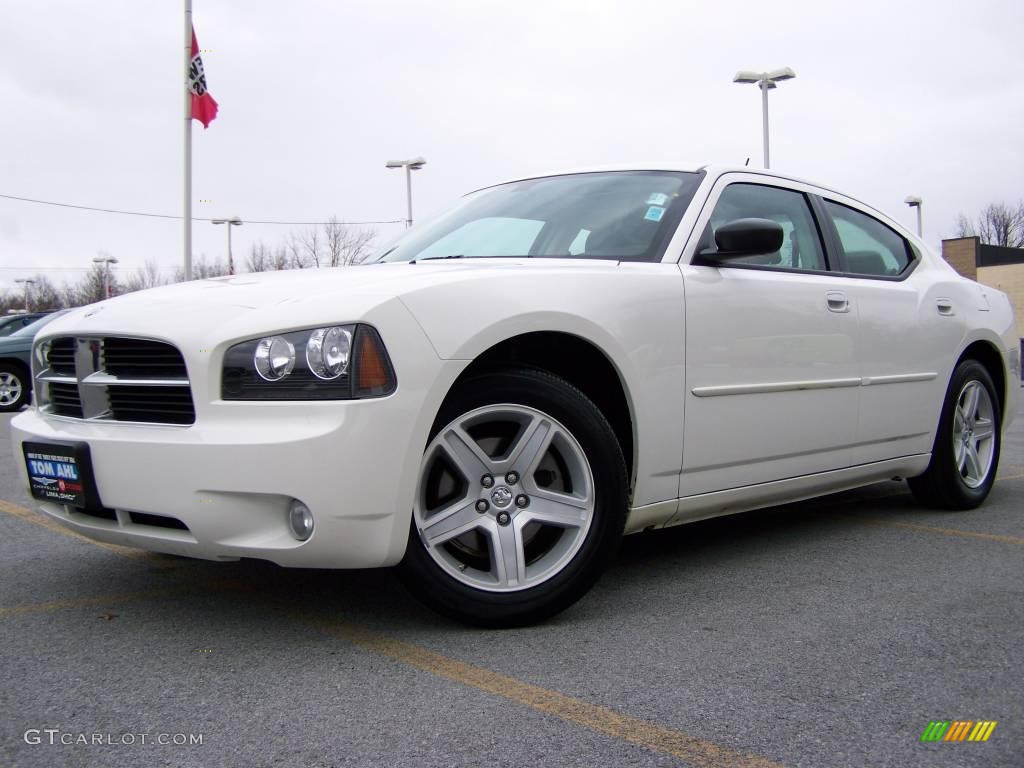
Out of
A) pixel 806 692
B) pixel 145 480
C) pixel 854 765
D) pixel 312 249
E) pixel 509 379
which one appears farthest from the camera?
pixel 312 249

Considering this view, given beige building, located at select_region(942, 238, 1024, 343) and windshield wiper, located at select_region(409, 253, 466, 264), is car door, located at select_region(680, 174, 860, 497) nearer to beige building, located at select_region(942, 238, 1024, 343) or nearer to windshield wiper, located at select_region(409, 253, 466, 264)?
windshield wiper, located at select_region(409, 253, 466, 264)

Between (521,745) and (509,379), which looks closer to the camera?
(521,745)

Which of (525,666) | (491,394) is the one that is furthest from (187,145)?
(525,666)

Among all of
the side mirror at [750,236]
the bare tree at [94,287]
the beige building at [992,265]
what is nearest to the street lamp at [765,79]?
the side mirror at [750,236]

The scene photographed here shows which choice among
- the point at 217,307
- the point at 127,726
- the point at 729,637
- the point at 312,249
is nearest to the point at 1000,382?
the point at 729,637

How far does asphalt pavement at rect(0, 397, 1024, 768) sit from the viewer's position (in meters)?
2.17

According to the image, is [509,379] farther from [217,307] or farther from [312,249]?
[312,249]

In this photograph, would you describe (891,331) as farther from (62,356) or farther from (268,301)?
(62,356)

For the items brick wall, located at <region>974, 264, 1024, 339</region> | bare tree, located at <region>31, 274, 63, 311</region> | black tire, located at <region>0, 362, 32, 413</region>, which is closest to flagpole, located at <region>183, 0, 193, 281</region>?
black tire, located at <region>0, 362, 32, 413</region>

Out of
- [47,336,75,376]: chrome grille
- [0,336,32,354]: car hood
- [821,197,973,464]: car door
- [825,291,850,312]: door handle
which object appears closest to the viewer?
[47,336,75,376]: chrome grille

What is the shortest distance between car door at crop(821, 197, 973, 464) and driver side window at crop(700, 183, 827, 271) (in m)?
0.14

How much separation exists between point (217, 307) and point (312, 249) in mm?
37232

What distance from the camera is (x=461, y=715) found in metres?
2.34

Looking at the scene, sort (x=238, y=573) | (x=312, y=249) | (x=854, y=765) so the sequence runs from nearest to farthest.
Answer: (x=854, y=765) → (x=238, y=573) → (x=312, y=249)
